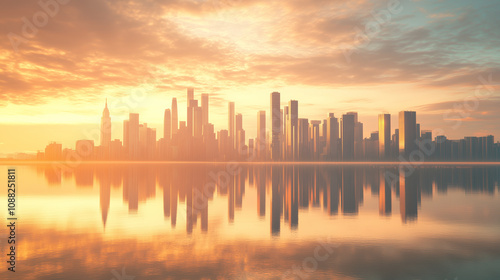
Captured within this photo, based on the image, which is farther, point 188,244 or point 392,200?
point 392,200

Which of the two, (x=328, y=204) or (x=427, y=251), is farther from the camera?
(x=328, y=204)

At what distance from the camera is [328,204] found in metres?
57.2

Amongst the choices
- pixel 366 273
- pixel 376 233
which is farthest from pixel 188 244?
pixel 376 233

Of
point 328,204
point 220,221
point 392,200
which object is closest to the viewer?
point 220,221

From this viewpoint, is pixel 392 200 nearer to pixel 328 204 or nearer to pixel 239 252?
pixel 328 204

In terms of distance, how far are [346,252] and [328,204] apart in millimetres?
30131

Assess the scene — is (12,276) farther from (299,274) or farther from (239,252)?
(299,274)

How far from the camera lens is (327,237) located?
32812 mm

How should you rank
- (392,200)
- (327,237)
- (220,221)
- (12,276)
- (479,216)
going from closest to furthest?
(12,276) < (327,237) < (220,221) < (479,216) < (392,200)

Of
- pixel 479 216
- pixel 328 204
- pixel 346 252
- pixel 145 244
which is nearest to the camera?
pixel 346 252

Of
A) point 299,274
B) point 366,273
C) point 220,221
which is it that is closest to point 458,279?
point 366,273

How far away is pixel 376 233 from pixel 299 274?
1549 centimetres

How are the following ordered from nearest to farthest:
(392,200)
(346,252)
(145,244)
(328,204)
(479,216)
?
(346,252) < (145,244) < (479,216) < (328,204) < (392,200)

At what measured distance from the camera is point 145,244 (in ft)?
98.4
